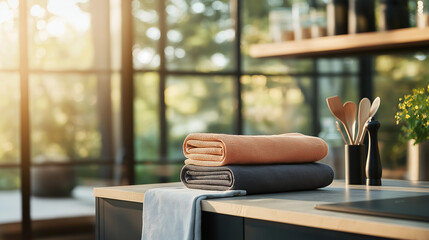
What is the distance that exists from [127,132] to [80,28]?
74cm

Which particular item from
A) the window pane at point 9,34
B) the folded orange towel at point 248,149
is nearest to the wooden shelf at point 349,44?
the folded orange towel at point 248,149

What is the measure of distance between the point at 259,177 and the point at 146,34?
3.02 m

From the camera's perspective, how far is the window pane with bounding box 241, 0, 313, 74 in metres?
4.60

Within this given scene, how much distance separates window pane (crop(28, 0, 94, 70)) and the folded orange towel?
2.76 m

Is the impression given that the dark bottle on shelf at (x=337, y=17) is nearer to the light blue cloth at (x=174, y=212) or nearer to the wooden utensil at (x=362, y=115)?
the wooden utensil at (x=362, y=115)

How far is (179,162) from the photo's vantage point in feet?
14.4

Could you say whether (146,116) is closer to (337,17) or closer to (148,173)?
(148,173)

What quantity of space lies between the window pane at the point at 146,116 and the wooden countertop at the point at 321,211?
2.60 metres

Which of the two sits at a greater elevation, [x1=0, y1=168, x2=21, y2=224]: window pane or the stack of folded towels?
the stack of folded towels

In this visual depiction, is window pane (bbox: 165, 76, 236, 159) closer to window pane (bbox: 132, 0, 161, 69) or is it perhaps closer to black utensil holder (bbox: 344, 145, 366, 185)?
window pane (bbox: 132, 0, 161, 69)

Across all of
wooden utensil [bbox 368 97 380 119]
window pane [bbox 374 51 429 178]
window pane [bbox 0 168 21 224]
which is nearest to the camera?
wooden utensil [bbox 368 97 380 119]

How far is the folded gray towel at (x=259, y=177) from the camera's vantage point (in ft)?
4.66

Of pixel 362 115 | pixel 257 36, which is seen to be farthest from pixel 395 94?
pixel 362 115

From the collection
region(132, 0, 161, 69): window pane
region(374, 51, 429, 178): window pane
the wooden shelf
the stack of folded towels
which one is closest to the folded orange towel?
the stack of folded towels
